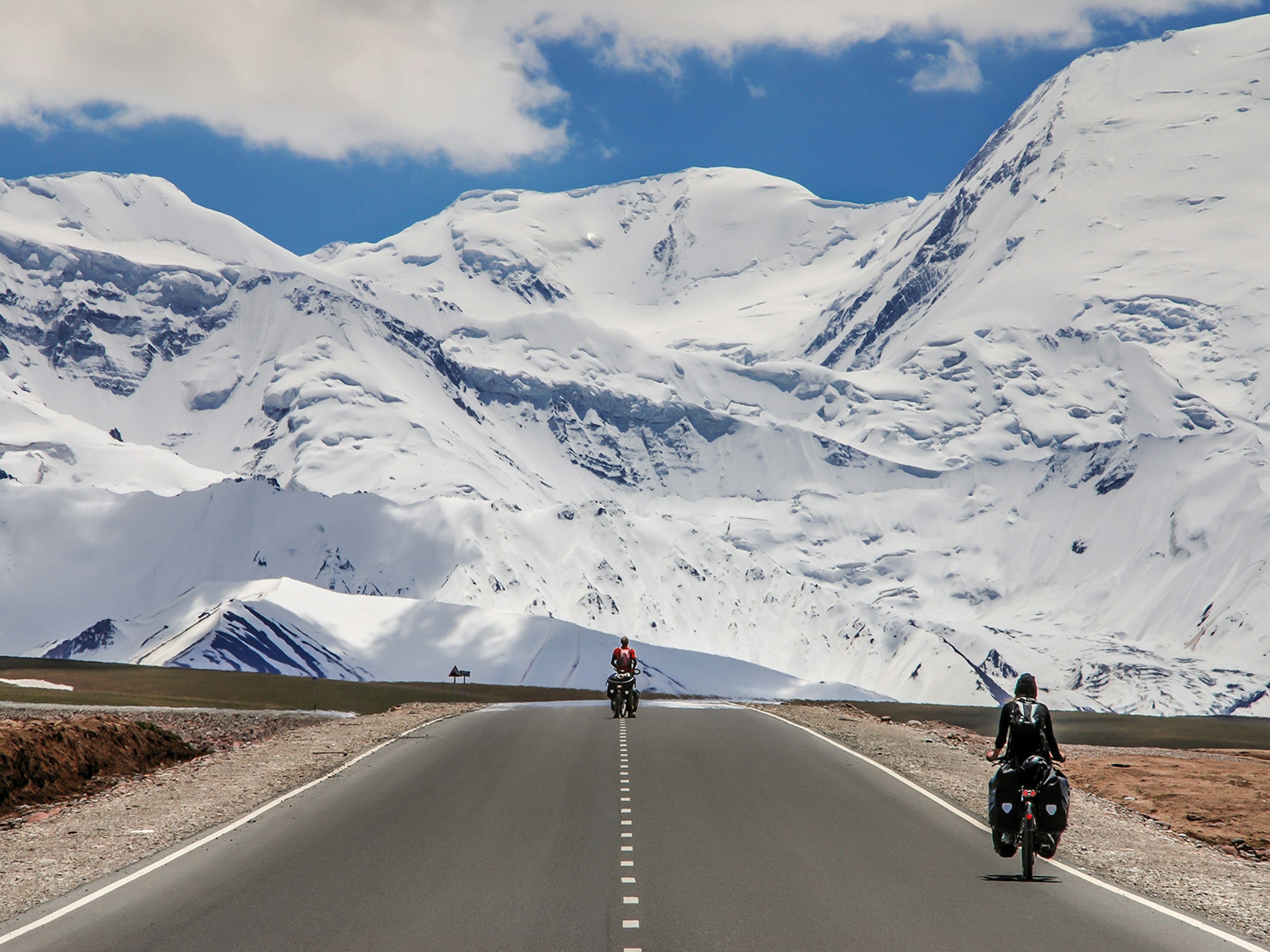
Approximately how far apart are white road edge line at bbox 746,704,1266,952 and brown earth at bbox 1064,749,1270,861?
146 inches

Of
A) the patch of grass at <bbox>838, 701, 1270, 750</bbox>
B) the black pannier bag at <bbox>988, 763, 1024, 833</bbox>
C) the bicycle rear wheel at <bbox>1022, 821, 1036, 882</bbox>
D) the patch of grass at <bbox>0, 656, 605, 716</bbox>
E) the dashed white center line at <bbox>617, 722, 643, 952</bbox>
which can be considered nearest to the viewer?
the dashed white center line at <bbox>617, 722, 643, 952</bbox>

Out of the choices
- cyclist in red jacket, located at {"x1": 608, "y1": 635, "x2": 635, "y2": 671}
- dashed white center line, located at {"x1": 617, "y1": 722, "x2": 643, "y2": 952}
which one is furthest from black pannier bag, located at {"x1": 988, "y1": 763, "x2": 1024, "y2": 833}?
cyclist in red jacket, located at {"x1": 608, "y1": 635, "x2": 635, "y2": 671}

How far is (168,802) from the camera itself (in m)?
21.2

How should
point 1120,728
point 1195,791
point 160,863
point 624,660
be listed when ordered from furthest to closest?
point 1120,728 → point 624,660 → point 1195,791 → point 160,863

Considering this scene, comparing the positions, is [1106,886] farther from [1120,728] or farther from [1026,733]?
[1120,728]

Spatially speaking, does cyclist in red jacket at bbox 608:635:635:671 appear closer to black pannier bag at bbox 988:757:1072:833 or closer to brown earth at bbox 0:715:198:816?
brown earth at bbox 0:715:198:816

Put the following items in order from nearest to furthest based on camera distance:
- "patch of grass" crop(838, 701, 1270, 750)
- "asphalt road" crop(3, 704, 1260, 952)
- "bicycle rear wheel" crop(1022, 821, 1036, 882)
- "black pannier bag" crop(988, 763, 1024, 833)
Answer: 1. "asphalt road" crop(3, 704, 1260, 952)
2. "bicycle rear wheel" crop(1022, 821, 1036, 882)
3. "black pannier bag" crop(988, 763, 1024, 833)
4. "patch of grass" crop(838, 701, 1270, 750)


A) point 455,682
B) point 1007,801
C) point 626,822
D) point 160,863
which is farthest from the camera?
point 455,682

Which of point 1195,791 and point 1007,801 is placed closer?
point 1007,801

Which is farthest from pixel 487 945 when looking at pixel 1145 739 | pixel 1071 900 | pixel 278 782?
pixel 1145 739

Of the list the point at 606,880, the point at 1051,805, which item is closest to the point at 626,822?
the point at 606,880

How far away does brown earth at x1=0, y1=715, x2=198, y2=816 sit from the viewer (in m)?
23.2

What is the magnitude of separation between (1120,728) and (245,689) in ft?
202

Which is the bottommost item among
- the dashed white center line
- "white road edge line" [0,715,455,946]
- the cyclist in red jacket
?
"white road edge line" [0,715,455,946]
